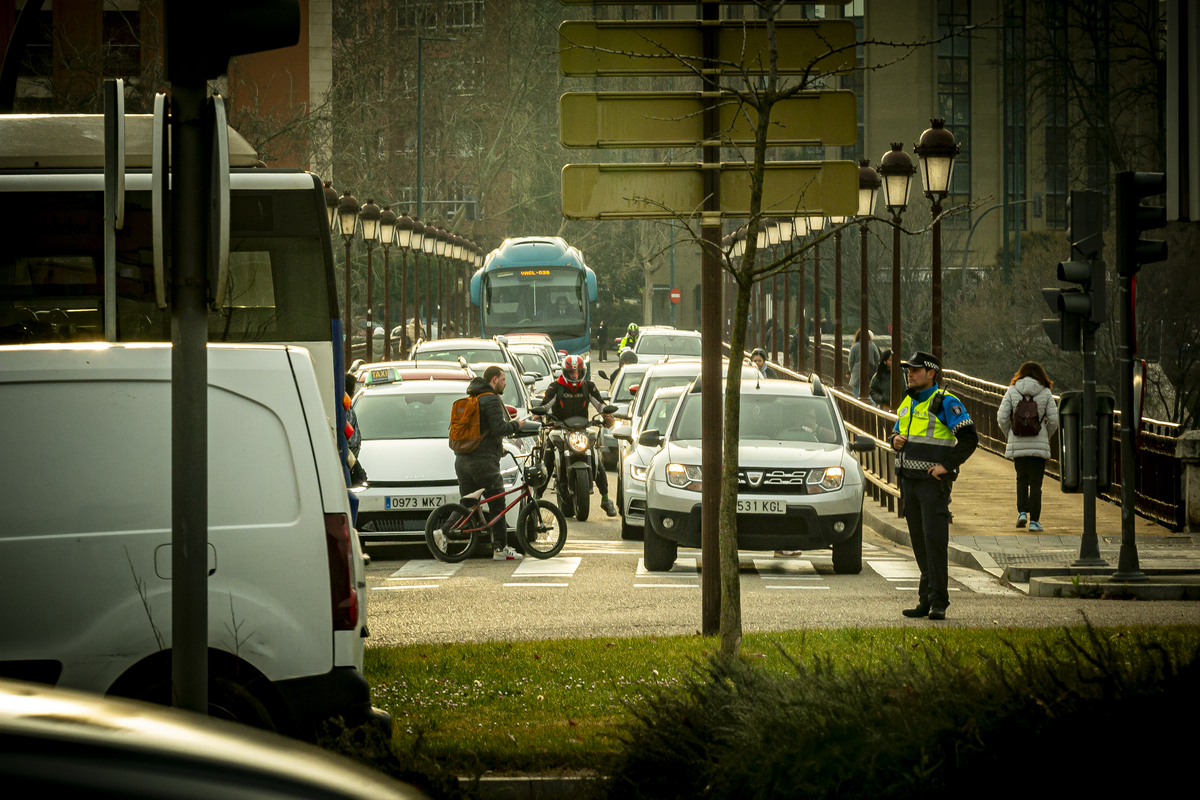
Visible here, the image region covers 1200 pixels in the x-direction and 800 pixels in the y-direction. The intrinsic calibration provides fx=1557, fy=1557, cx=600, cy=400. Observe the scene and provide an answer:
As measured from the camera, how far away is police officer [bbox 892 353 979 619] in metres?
10.6

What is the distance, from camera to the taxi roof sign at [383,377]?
54.9ft

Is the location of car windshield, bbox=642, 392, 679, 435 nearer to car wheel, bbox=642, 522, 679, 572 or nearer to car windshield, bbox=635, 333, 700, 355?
car wheel, bbox=642, 522, 679, 572

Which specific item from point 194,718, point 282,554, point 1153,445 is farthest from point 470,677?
point 1153,445

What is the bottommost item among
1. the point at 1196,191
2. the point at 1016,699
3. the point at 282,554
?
the point at 1016,699

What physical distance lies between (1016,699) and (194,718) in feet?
9.73

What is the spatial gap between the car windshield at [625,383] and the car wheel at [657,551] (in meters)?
10.6

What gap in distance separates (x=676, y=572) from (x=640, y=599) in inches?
83.7

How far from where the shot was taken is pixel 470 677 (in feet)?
25.5

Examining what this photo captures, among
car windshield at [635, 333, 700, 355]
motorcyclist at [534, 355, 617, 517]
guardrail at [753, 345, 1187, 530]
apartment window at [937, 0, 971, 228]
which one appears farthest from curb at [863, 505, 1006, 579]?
apartment window at [937, 0, 971, 228]

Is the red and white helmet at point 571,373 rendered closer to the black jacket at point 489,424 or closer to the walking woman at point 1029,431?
the black jacket at point 489,424

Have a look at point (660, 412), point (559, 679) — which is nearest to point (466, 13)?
point (660, 412)

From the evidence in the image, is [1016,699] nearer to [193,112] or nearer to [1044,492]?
[193,112]

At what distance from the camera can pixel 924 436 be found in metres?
10.7

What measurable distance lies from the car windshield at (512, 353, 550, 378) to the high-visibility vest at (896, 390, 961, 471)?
2181 centimetres
